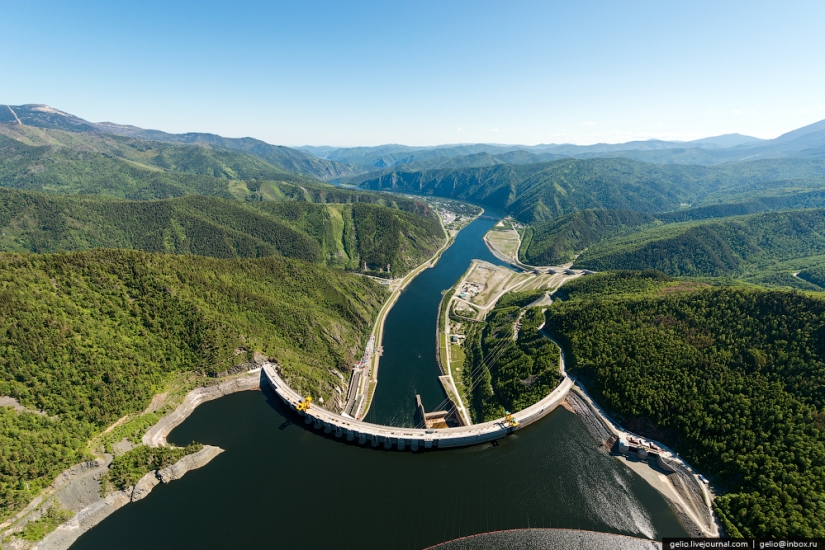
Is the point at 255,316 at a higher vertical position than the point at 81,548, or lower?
higher

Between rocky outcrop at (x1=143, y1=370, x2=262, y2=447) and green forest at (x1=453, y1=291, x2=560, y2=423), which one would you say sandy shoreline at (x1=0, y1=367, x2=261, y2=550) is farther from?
green forest at (x1=453, y1=291, x2=560, y2=423)

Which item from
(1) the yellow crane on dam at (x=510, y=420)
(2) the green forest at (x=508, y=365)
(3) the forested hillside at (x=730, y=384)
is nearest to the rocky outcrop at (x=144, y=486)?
(2) the green forest at (x=508, y=365)

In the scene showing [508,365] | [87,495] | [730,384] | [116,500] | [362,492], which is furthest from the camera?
[508,365]

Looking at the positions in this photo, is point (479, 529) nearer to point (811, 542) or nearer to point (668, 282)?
point (811, 542)

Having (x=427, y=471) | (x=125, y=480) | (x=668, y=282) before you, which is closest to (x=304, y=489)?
(x=427, y=471)

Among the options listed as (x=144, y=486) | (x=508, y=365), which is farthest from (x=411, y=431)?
(x=144, y=486)

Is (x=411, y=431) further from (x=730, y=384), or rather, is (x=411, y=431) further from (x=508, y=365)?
(x=730, y=384)
